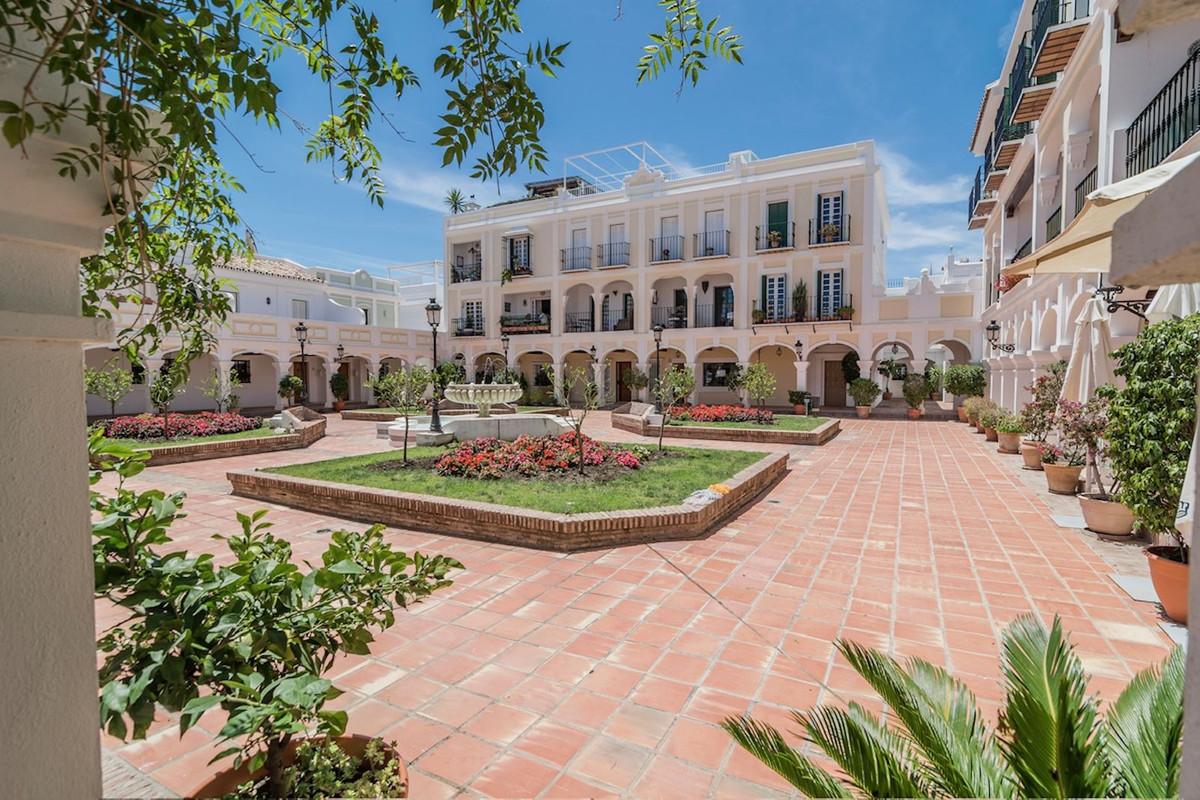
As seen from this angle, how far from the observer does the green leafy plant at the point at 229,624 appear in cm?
144

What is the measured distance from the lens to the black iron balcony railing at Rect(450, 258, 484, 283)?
3102 centimetres

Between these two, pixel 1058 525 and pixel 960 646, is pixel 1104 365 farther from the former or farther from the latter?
pixel 960 646

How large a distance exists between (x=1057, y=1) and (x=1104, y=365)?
26.0 ft

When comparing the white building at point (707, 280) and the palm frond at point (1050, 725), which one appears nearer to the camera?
the palm frond at point (1050, 725)

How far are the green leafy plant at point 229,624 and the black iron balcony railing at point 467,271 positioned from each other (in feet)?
99.2

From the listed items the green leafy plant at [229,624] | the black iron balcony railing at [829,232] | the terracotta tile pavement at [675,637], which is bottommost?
the terracotta tile pavement at [675,637]

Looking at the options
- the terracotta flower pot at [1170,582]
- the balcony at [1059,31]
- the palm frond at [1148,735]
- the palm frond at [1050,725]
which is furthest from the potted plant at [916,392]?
the palm frond at [1050,725]

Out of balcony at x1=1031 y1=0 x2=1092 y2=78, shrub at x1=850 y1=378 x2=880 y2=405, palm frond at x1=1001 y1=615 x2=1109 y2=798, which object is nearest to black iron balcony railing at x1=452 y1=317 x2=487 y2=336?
shrub at x1=850 y1=378 x2=880 y2=405

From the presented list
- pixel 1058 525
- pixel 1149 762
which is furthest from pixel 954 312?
pixel 1149 762

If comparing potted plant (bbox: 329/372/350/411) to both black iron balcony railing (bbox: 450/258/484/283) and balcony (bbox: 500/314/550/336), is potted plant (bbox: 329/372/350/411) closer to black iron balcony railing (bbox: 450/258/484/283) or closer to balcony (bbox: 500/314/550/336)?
balcony (bbox: 500/314/550/336)

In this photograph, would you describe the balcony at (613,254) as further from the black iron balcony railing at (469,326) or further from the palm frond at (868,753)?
the palm frond at (868,753)

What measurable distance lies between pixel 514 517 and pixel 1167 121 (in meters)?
9.40

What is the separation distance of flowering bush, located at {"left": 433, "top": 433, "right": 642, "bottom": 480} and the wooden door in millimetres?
18563

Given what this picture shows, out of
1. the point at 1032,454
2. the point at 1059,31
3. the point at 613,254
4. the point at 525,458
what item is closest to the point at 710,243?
the point at 613,254
